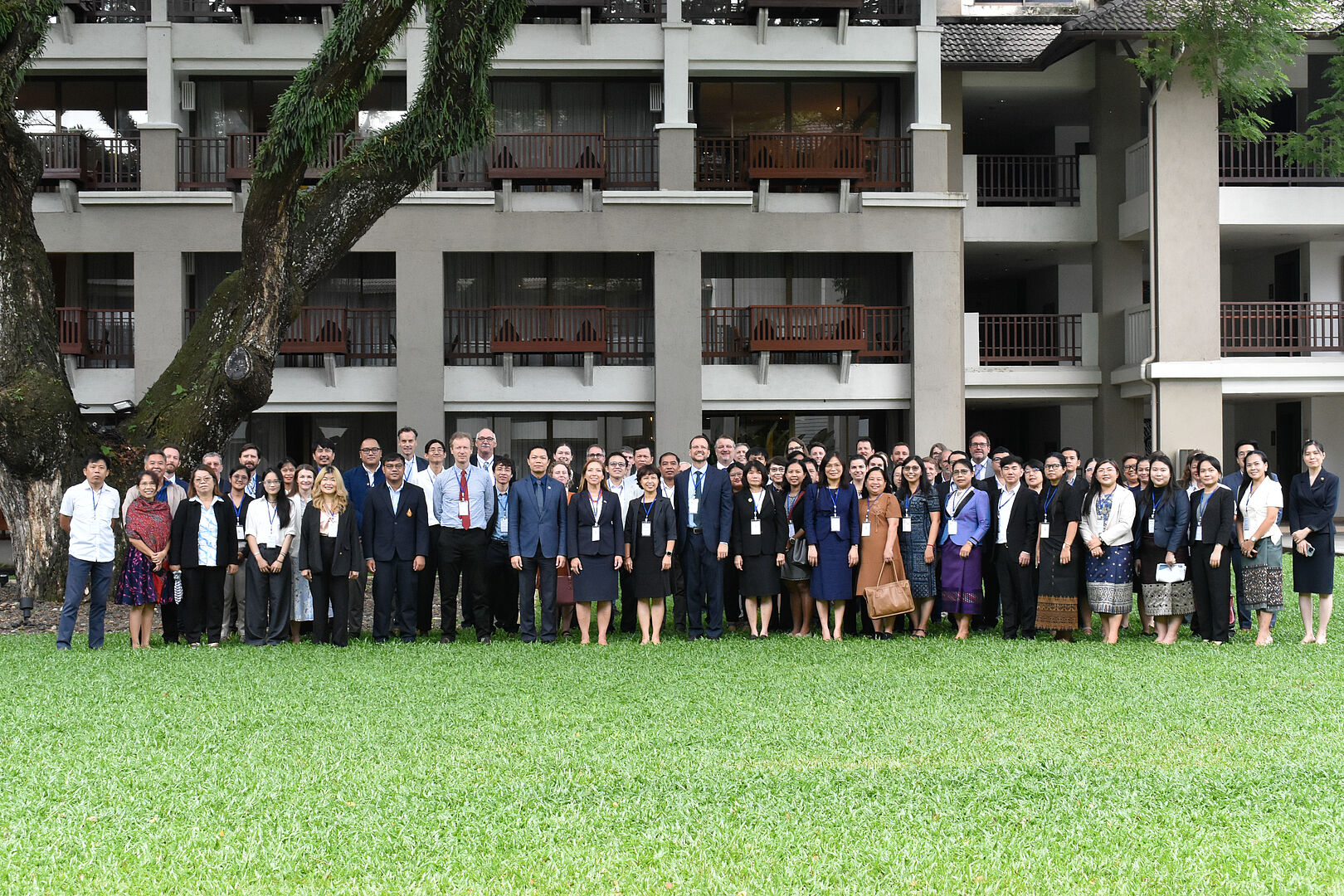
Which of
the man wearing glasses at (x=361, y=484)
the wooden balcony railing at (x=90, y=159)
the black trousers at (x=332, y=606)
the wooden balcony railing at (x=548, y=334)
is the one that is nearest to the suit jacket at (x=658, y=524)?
the man wearing glasses at (x=361, y=484)

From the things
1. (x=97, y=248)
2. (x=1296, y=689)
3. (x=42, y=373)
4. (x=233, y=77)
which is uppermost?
(x=233, y=77)

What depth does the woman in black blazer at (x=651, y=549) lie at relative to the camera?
1173 centimetres

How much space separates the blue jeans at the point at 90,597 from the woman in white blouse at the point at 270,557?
129 centimetres

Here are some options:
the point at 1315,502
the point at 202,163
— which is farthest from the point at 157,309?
the point at 1315,502

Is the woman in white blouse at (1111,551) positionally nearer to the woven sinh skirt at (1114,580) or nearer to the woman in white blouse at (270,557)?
the woven sinh skirt at (1114,580)

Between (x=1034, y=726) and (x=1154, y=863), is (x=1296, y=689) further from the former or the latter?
(x=1154, y=863)

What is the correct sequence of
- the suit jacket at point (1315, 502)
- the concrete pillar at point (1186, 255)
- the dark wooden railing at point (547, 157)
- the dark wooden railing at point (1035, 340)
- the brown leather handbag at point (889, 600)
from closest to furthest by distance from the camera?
the suit jacket at point (1315, 502) < the brown leather handbag at point (889, 600) < the dark wooden railing at point (547, 157) < the concrete pillar at point (1186, 255) < the dark wooden railing at point (1035, 340)

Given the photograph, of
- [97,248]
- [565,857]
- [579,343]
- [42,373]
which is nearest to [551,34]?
[579,343]

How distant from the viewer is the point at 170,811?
232 inches

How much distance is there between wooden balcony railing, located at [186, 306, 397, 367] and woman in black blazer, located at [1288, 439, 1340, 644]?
15.7m

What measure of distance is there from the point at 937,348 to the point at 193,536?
14.4 m

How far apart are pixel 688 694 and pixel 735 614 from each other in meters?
4.15

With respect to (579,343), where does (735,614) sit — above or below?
below

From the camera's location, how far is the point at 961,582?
11812 millimetres
